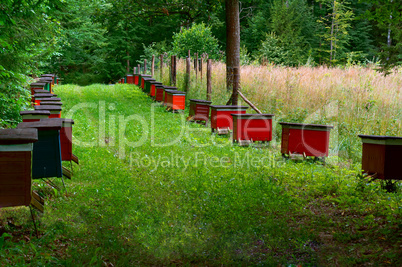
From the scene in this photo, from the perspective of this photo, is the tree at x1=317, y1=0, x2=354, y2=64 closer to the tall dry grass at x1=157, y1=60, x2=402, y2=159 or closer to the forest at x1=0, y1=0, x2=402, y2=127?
the forest at x1=0, y1=0, x2=402, y2=127

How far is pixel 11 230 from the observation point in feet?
16.7

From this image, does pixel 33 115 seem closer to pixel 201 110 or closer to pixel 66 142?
pixel 66 142

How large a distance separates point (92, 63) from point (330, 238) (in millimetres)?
42583

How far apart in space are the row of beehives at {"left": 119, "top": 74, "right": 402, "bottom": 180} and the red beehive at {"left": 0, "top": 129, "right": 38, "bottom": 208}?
5.08 meters

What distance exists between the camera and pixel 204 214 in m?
6.04

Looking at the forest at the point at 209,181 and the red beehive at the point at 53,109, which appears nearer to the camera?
the forest at the point at 209,181

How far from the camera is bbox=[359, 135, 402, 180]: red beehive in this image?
21.2ft

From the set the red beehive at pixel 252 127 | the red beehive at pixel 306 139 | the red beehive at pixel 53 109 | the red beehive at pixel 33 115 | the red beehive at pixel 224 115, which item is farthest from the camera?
the red beehive at pixel 224 115

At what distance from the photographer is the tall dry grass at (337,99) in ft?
37.9

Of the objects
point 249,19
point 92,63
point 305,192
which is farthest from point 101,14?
point 249,19

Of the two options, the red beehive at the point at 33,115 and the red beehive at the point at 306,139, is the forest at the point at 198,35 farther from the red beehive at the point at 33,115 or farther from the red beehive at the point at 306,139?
the red beehive at the point at 306,139

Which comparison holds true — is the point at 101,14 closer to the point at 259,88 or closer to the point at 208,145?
the point at 259,88
